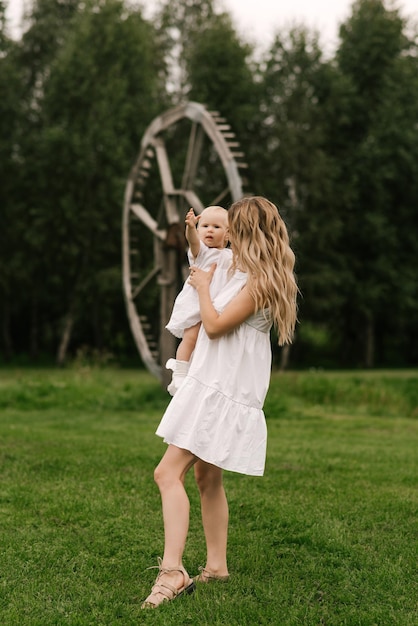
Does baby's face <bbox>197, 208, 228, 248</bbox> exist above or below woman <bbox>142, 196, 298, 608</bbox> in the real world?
above

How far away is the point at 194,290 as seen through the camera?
3.84 meters

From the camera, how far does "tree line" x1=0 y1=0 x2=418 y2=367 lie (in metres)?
24.2

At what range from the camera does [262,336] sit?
379 centimetres

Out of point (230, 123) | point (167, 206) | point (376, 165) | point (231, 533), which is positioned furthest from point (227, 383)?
point (376, 165)

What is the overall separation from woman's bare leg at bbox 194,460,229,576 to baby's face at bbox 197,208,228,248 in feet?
3.42

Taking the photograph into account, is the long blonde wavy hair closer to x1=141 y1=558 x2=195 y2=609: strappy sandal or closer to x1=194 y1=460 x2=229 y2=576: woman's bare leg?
x1=194 y1=460 x2=229 y2=576: woman's bare leg

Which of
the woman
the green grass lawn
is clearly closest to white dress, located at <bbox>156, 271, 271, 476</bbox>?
the woman

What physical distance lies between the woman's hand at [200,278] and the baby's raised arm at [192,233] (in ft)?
0.28

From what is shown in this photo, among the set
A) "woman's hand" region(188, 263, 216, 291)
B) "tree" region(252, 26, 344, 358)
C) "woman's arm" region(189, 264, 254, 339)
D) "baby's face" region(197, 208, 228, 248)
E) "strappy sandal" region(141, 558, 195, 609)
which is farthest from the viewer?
"tree" region(252, 26, 344, 358)

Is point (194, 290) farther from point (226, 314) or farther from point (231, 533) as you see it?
point (231, 533)

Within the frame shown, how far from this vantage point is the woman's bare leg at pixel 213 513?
381cm

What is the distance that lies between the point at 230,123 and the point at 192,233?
72.6 feet

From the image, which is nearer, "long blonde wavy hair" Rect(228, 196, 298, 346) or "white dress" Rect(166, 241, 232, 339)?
"long blonde wavy hair" Rect(228, 196, 298, 346)

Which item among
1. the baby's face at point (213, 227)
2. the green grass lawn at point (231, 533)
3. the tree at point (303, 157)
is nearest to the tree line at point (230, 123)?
the tree at point (303, 157)
